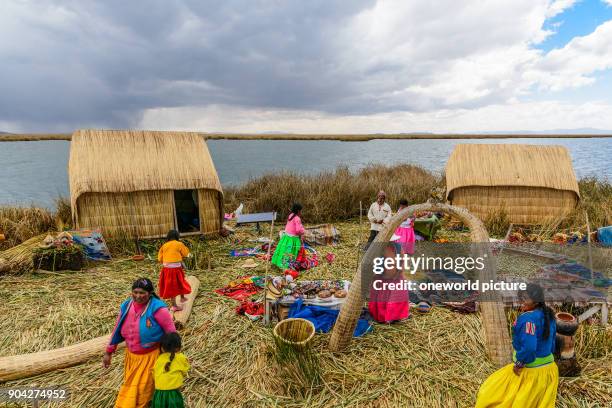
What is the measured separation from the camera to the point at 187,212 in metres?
10.3

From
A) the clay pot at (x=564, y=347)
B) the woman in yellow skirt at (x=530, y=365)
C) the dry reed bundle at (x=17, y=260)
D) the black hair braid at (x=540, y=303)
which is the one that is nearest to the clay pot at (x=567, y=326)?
the clay pot at (x=564, y=347)

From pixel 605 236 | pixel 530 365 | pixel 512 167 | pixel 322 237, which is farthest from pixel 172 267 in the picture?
pixel 512 167

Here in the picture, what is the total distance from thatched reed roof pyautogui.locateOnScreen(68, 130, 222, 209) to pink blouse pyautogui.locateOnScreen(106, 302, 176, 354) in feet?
17.9

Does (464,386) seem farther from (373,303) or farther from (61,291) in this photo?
(61,291)

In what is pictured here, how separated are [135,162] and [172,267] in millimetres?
4031

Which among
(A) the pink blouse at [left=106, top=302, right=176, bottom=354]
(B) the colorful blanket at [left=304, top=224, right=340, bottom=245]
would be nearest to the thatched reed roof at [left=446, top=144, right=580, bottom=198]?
(B) the colorful blanket at [left=304, top=224, right=340, bottom=245]

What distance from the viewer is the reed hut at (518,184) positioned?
9828mm

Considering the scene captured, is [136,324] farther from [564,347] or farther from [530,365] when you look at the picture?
[564,347]

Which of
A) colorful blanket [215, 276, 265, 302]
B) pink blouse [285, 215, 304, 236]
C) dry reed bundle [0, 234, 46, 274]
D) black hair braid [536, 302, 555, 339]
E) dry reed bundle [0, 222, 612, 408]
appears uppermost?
pink blouse [285, 215, 304, 236]

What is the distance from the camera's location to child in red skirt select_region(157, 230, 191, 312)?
510cm

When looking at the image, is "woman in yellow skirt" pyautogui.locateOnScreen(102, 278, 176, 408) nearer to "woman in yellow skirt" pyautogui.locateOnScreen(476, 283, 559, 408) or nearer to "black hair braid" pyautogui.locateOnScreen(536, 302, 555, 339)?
"woman in yellow skirt" pyautogui.locateOnScreen(476, 283, 559, 408)

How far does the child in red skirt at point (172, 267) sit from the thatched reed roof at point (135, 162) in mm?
3289

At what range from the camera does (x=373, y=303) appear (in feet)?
16.3

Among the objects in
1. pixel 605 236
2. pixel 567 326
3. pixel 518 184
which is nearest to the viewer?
pixel 567 326
